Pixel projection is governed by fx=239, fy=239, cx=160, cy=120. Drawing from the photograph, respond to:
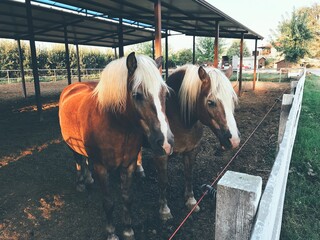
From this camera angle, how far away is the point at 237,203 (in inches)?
42.2

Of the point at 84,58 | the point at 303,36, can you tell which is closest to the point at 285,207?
the point at 303,36

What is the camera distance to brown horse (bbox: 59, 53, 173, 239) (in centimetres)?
203

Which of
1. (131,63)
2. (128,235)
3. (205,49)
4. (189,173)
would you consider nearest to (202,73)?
(131,63)

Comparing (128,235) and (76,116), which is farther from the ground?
(76,116)

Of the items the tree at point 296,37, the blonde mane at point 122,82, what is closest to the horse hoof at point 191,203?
the blonde mane at point 122,82

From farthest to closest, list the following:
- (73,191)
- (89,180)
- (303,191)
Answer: (89,180) → (73,191) → (303,191)

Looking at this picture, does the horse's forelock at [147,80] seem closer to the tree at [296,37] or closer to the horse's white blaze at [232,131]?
the horse's white blaze at [232,131]

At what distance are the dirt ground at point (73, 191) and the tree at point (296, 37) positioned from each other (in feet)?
63.7

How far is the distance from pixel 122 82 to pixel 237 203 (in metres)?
1.51

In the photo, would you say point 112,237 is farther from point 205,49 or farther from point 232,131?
point 205,49

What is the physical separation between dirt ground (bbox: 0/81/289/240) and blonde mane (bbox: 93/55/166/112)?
1.51m

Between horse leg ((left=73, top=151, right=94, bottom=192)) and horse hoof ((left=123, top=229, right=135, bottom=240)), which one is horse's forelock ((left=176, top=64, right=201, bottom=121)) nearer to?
horse hoof ((left=123, top=229, right=135, bottom=240))

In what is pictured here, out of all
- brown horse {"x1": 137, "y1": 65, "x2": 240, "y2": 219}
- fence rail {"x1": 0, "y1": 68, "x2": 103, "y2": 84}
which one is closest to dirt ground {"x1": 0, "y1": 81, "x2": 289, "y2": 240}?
brown horse {"x1": 137, "y1": 65, "x2": 240, "y2": 219}

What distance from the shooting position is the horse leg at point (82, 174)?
365cm
